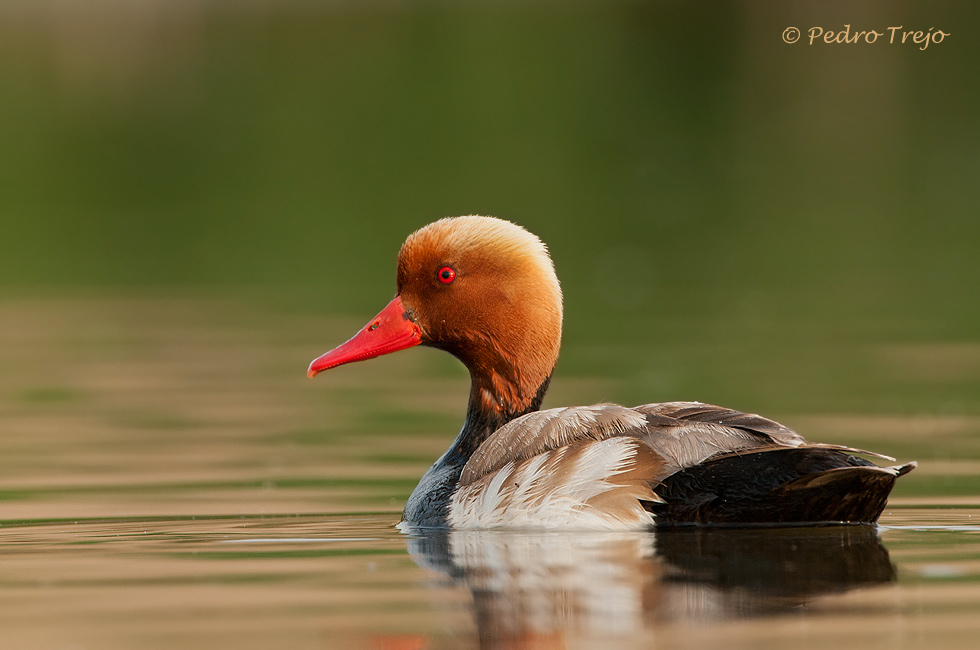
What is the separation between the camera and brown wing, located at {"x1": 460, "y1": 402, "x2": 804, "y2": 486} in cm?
752

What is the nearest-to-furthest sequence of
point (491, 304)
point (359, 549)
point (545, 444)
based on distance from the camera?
1. point (359, 549)
2. point (545, 444)
3. point (491, 304)

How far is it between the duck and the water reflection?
133mm

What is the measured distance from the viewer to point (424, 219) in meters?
24.8

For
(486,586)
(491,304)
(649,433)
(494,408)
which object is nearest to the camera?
(486,586)

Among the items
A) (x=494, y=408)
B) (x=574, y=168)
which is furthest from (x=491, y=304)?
(x=574, y=168)

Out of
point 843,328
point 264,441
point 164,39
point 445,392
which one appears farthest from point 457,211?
point 164,39

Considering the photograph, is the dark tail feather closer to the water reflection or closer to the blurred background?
the water reflection

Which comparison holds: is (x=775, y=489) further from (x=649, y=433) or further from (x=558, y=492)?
(x=558, y=492)

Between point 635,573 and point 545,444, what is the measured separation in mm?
1508

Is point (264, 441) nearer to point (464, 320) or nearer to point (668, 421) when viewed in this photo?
point (464, 320)

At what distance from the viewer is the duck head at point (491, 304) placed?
9.16 m

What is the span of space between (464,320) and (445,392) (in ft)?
12.8

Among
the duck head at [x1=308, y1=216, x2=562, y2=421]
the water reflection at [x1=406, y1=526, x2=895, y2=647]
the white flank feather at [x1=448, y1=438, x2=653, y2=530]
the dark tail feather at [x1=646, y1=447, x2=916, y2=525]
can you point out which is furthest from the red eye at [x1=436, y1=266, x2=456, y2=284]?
the dark tail feather at [x1=646, y1=447, x2=916, y2=525]

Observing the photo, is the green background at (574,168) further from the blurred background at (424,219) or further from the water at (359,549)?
the water at (359,549)
